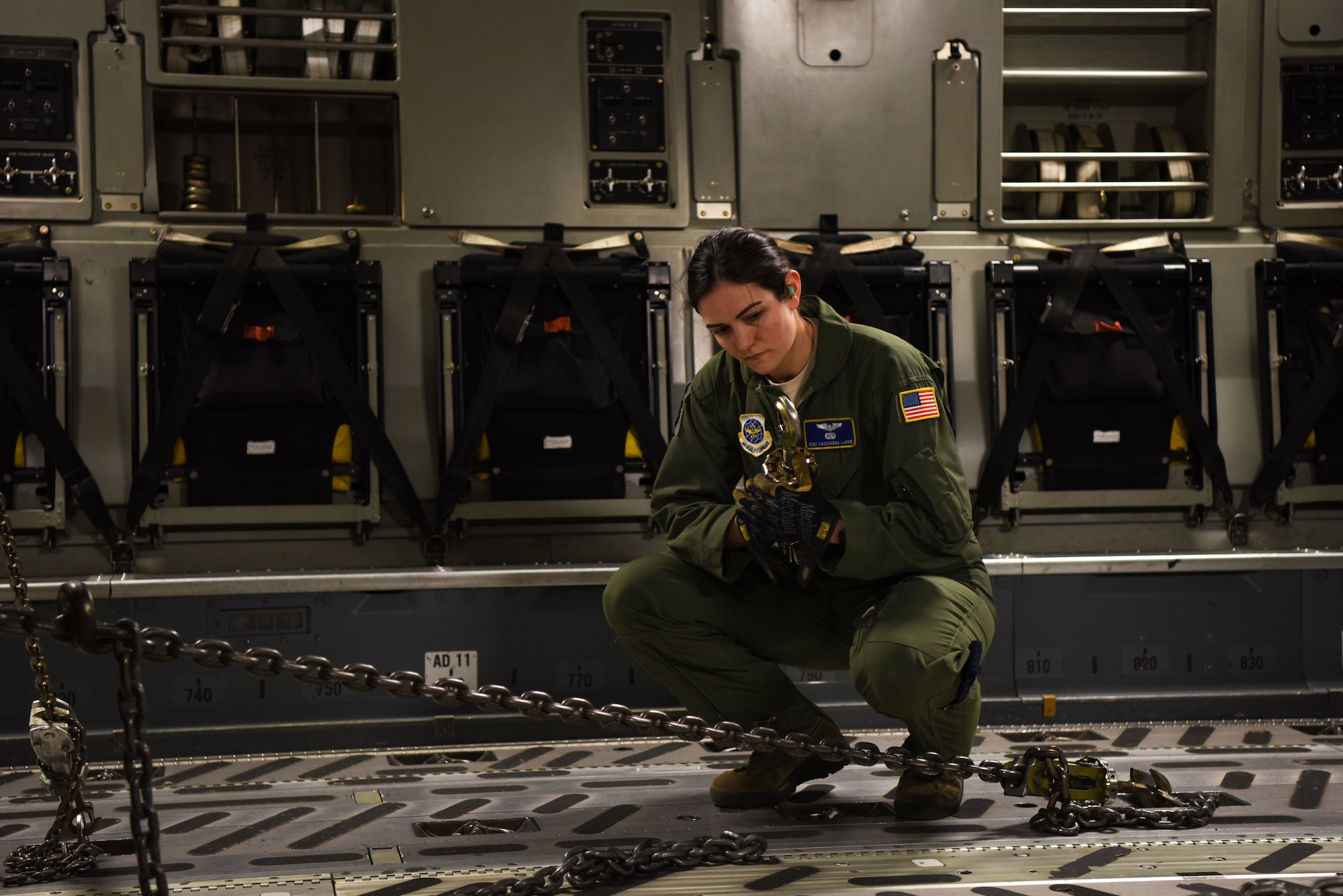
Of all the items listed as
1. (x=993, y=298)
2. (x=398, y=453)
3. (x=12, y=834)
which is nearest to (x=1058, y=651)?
(x=993, y=298)

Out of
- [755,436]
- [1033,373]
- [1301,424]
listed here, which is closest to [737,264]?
[755,436]

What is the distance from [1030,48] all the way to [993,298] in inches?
50.6

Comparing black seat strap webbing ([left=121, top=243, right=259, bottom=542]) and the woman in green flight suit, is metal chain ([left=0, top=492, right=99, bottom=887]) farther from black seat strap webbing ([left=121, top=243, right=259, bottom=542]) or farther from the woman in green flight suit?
black seat strap webbing ([left=121, top=243, right=259, bottom=542])

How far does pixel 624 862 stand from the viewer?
2479mm

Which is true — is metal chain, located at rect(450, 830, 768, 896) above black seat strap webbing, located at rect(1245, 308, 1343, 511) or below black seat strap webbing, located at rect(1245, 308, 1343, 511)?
below

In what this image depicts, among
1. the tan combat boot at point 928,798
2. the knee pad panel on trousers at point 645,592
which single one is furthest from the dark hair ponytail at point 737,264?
the tan combat boot at point 928,798

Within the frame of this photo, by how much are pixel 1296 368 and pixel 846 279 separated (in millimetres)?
1892

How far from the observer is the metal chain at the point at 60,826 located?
8.44 feet

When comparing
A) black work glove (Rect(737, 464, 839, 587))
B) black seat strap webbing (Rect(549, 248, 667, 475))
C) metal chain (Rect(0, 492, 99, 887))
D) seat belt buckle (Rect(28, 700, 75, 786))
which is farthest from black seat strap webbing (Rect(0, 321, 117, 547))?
black work glove (Rect(737, 464, 839, 587))

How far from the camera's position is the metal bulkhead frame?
4.66 meters

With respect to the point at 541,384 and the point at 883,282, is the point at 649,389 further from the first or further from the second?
the point at 883,282

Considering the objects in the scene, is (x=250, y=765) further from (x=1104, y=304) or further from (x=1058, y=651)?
(x=1104, y=304)

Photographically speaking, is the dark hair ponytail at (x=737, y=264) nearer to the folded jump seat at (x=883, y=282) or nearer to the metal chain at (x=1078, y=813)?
the metal chain at (x=1078, y=813)

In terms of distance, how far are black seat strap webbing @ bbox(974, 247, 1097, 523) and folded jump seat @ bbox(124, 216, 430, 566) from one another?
2202 mm
